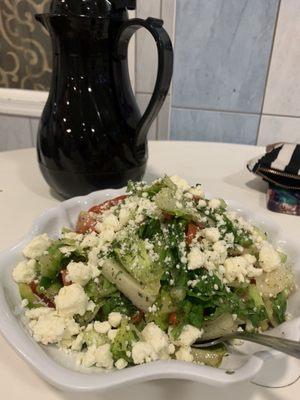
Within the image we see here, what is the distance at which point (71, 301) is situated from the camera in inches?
16.4

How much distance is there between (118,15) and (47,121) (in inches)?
8.3

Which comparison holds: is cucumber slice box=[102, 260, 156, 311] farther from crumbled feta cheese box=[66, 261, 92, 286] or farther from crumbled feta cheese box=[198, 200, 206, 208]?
crumbled feta cheese box=[198, 200, 206, 208]

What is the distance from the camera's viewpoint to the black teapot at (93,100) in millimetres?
616

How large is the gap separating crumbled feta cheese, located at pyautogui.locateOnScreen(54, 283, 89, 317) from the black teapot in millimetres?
297

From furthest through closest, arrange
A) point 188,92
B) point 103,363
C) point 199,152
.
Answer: point 188,92, point 199,152, point 103,363

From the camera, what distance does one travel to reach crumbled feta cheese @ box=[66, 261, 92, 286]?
0.44m

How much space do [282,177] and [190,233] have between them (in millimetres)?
379

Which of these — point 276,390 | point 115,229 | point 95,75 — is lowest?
point 276,390

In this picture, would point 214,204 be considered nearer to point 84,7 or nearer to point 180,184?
point 180,184

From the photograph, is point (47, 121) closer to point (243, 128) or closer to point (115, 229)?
point (115, 229)

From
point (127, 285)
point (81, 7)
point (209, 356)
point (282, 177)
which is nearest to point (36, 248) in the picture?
point (127, 285)

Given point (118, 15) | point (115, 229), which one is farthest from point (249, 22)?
point (115, 229)

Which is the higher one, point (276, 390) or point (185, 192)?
point (185, 192)

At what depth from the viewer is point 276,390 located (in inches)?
16.2
